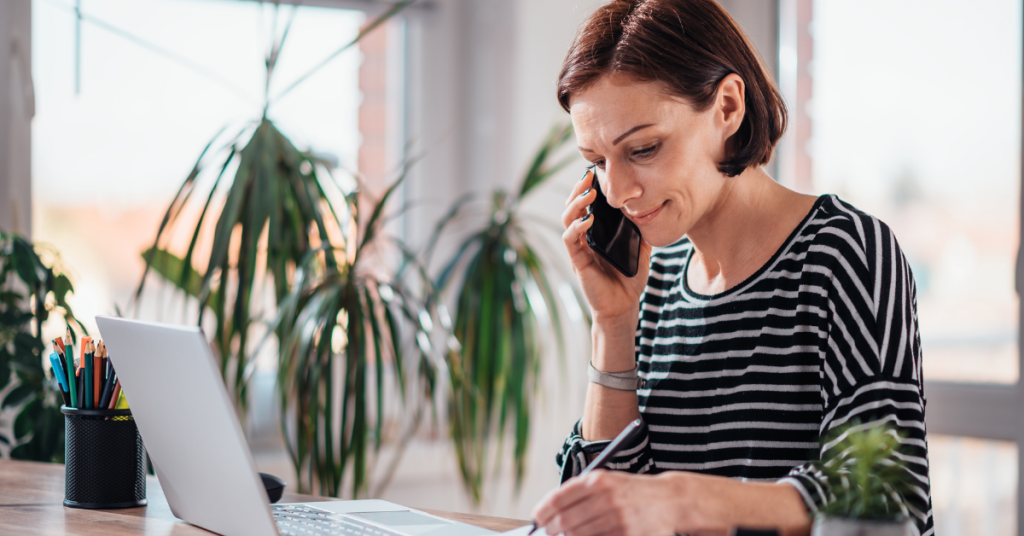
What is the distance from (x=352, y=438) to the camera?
1825 millimetres

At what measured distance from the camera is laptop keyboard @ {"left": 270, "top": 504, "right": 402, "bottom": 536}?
2.98 feet

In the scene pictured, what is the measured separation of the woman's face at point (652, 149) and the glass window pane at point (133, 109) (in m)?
1.19

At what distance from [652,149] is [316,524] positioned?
0.57 m

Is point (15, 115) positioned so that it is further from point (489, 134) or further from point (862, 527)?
point (862, 527)

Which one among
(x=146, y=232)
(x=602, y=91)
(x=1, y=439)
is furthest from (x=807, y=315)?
(x=146, y=232)

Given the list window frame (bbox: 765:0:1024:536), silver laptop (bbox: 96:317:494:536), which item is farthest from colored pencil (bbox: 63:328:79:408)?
window frame (bbox: 765:0:1024:536)

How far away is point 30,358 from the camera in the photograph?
1.65m

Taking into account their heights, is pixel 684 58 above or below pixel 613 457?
above

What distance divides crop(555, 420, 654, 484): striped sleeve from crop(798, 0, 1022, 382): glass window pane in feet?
4.01

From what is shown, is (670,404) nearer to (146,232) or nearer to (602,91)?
(602,91)

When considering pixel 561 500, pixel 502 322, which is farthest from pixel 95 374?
pixel 502 322

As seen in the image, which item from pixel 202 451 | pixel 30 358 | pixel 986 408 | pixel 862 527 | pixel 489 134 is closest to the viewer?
pixel 862 527

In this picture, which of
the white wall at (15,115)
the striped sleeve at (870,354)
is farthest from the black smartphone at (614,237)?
the white wall at (15,115)

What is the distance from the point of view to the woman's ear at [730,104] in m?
1.07
